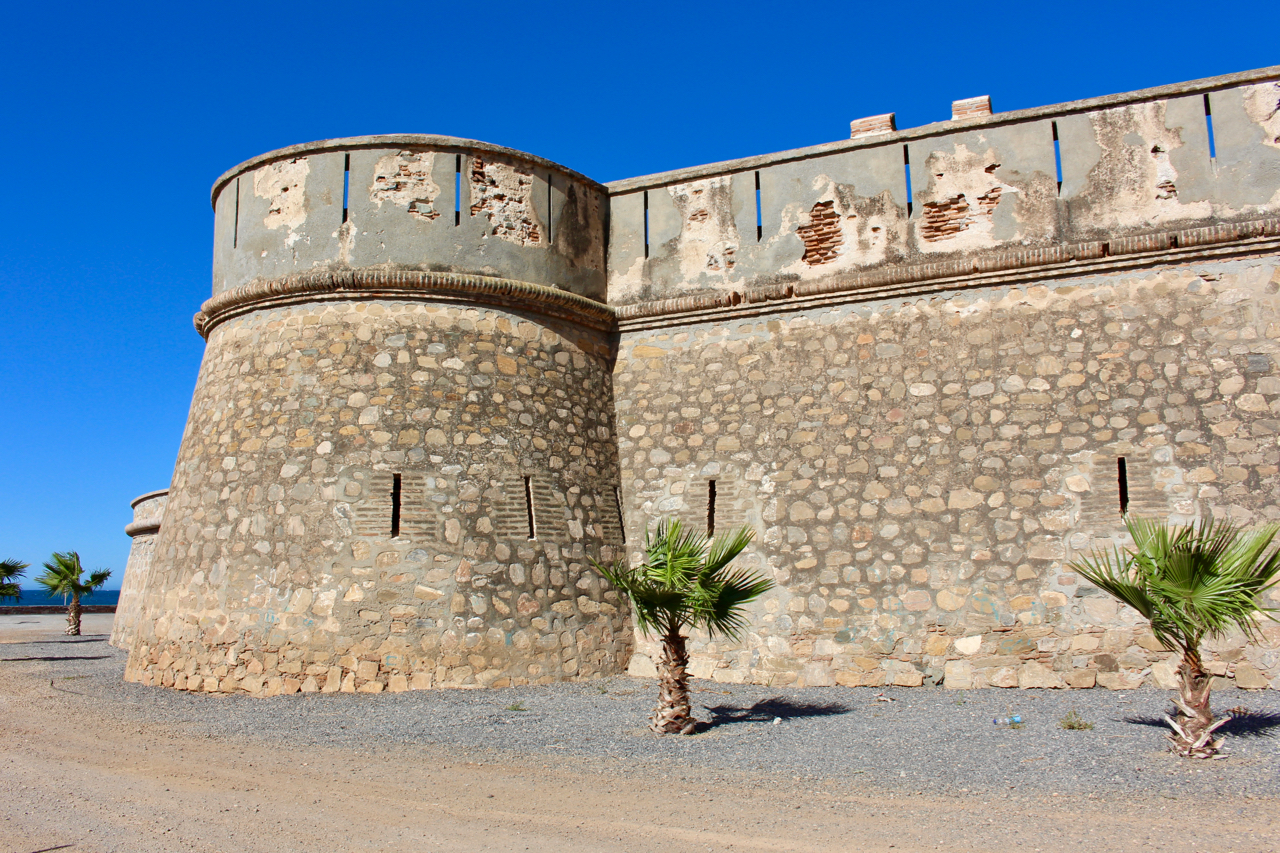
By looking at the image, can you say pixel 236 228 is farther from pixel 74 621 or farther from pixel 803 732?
pixel 74 621

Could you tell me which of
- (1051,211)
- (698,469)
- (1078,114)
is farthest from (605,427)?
(1078,114)

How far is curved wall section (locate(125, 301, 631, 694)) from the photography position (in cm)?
904

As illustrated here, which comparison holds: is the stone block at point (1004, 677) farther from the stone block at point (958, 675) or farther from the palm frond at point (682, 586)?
the palm frond at point (682, 586)

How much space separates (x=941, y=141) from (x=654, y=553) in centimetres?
593

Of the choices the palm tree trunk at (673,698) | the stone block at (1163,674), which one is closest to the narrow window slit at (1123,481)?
the stone block at (1163,674)

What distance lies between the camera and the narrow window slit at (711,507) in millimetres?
10156

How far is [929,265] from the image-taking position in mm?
9836

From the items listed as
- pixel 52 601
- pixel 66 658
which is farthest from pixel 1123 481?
pixel 52 601

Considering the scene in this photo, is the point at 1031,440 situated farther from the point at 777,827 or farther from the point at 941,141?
the point at 777,827

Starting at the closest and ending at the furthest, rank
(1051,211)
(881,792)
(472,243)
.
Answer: (881,792)
(1051,211)
(472,243)

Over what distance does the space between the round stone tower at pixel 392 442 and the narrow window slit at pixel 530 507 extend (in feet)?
0.05

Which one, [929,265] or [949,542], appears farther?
[929,265]

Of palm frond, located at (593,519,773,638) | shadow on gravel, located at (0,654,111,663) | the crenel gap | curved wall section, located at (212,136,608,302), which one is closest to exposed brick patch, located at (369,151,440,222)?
curved wall section, located at (212,136,608,302)

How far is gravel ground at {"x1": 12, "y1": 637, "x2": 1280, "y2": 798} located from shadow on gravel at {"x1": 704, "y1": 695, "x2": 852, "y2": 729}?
0.7 inches
